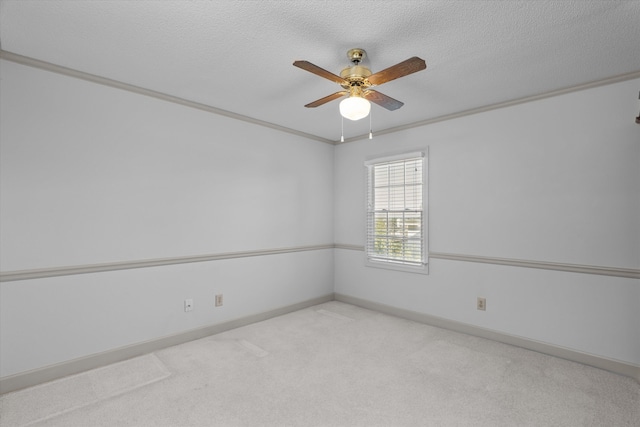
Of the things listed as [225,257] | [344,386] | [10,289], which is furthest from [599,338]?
[10,289]

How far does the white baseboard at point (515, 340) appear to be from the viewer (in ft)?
8.91

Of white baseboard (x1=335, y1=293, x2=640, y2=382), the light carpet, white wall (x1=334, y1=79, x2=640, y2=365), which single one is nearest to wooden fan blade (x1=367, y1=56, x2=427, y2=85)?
white wall (x1=334, y1=79, x2=640, y2=365)

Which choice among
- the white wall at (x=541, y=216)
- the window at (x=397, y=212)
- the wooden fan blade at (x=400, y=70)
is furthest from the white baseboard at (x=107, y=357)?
the wooden fan blade at (x=400, y=70)

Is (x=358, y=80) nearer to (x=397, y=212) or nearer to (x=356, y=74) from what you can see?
(x=356, y=74)

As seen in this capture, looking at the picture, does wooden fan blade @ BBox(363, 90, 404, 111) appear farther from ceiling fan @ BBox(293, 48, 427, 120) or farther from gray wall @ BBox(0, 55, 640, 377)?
gray wall @ BBox(0, 55, 640, 377)

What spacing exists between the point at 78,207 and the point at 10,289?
74cm

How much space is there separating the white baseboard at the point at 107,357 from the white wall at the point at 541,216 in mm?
2212

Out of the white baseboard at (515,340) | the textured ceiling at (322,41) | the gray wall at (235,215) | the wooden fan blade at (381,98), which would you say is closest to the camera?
the textured ceiling at (322,41)

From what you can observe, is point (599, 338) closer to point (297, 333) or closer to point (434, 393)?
point (434, 393)

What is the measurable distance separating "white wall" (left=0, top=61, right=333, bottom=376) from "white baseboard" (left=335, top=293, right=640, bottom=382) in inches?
58.1

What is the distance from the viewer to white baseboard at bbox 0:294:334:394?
7.90 ft

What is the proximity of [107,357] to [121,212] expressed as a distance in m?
1.27

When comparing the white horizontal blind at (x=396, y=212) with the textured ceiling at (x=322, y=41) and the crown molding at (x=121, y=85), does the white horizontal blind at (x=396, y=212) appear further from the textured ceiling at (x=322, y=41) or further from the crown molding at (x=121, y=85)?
the crown molding at (x=121, y=85)

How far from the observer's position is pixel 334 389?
2453 mm
